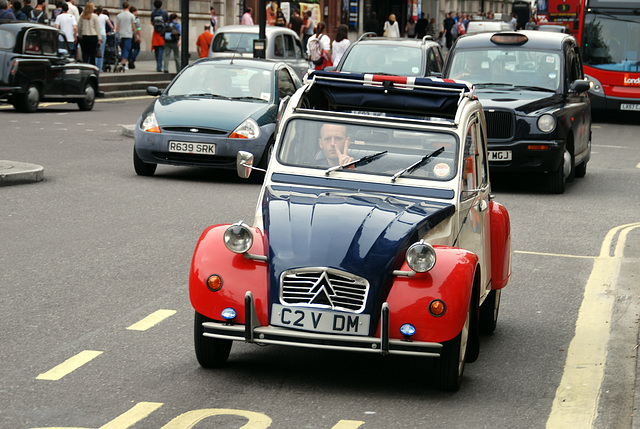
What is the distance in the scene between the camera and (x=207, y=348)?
6.06 meters

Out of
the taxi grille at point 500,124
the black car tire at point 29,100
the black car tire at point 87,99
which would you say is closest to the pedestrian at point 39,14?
the black car tire at point 87,99

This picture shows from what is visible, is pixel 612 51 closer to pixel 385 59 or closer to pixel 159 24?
pixel 385 59

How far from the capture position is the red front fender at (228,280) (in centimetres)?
579

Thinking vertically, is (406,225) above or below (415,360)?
above

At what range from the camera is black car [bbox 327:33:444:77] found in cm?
1870

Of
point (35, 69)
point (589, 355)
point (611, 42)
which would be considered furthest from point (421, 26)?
point (589, 355)

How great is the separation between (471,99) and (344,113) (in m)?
0.85

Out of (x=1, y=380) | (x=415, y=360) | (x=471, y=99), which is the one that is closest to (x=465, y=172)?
(x=471, y=99)

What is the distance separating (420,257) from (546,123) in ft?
30.5

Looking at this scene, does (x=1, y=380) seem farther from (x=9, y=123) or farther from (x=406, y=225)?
(x=9, y=123)

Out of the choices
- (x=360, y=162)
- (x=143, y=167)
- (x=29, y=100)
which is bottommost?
(x=29, y=100)

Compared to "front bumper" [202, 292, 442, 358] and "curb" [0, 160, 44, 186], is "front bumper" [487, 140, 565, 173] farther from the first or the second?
"front bumper" [202, 292, 442, 358]

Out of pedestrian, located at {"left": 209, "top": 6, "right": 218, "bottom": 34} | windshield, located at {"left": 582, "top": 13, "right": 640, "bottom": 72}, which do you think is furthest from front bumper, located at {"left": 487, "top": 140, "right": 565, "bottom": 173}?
pedestrian, located at {"left": 209, "top": 6, "right": 218, "bottom": 34}

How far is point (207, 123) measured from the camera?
14391 millimetres
